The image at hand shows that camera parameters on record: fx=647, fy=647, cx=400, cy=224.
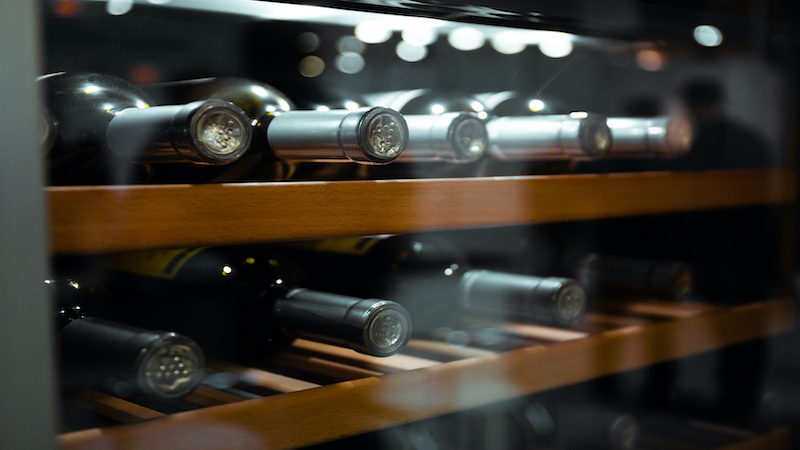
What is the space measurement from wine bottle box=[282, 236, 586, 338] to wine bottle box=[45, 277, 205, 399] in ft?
0.64

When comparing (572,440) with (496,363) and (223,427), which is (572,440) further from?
(223,427)

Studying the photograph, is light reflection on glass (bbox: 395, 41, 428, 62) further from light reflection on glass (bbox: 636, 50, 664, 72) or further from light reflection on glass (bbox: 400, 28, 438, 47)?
light reflection on glass (bbox: 636, 50, 664, 72)

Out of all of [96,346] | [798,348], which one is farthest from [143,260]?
[798,348]

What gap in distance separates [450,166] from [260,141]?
15 centimetres

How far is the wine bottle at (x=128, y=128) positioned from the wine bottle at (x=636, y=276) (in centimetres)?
42

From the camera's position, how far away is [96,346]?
0.37 meters

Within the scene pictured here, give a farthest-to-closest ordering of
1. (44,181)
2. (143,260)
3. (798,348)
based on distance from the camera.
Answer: (798,348) → (143,260) → (44,181)

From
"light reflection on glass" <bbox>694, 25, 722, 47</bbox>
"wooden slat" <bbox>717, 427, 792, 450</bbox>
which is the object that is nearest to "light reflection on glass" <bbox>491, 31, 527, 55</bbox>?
"light reflection on glass" <bbox>694, 25, 722, 47</bbox>

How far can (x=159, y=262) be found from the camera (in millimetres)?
454

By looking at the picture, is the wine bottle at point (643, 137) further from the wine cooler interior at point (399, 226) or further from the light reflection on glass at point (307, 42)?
the light reflection on glass at point (307, 42)

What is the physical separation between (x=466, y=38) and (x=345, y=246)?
209 millimetres

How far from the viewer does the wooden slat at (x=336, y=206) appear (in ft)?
1.06

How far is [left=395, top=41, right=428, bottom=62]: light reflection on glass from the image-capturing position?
21.9 inches

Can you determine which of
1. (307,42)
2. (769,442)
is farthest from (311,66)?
(769,442)
